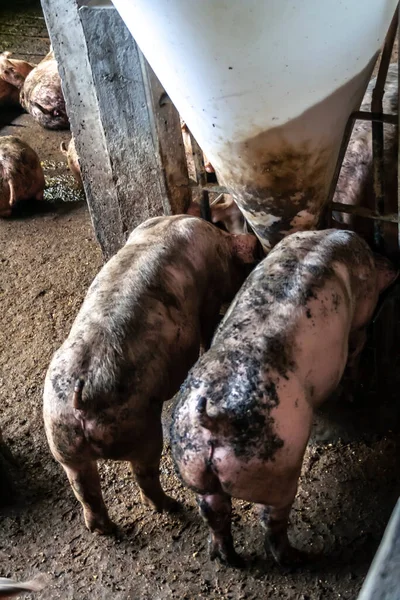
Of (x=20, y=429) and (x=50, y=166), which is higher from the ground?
(x=50, y=166)

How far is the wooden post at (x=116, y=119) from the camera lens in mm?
3002

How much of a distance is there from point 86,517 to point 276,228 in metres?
1.25

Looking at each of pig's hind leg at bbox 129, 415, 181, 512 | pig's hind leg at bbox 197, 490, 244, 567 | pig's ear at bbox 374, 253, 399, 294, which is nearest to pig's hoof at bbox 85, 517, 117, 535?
pig's hind leg at bbox 129, 415, 181, 512

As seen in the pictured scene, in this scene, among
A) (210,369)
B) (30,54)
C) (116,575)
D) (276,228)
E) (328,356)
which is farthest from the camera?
(30,54)

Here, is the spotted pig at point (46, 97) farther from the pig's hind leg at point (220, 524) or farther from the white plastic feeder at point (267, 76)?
the pig's hind leg at point (220, 524)

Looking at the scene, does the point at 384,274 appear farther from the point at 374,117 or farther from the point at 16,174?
the point at 16,174

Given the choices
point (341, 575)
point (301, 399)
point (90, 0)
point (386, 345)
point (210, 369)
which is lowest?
point (341, 575)

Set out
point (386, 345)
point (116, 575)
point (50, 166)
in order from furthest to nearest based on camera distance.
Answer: point (50, 166)
point (386, 345)
point (116, 575)

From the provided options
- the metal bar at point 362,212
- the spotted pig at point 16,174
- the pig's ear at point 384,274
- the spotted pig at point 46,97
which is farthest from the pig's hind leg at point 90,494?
the spotted pig at point 46,97

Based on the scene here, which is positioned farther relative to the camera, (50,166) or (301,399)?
(50,166)

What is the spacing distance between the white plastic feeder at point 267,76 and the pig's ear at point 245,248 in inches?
15.8

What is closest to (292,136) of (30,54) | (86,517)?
(86,517)

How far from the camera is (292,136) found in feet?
7.62

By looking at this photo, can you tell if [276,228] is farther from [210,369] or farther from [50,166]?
[50,166]
